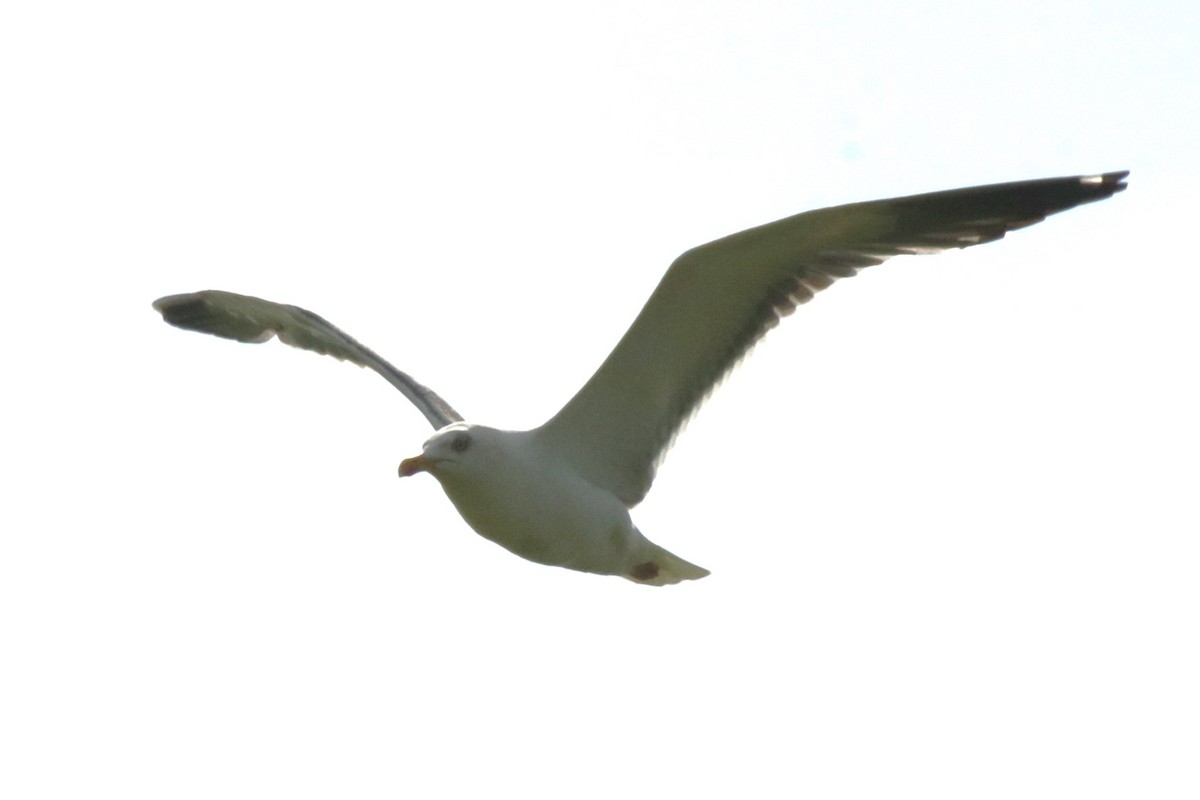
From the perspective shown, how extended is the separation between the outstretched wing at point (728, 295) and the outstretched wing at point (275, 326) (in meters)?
1.19

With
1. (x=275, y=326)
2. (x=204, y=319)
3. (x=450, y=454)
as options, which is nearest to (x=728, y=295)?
(x=450, y=454)

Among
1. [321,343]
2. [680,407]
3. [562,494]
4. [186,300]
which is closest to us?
[562,494]

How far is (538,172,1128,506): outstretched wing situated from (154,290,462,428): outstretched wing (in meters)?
1.19

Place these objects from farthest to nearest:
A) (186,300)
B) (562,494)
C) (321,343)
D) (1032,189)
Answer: (186,300) < (321,343) < (562,494) < (1032,189)

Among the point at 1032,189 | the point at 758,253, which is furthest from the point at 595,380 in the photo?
the point at 1032,189

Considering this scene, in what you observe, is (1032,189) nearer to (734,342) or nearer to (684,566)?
(734,342)

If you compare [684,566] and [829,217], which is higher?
[829,217]

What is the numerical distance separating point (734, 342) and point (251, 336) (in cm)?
427

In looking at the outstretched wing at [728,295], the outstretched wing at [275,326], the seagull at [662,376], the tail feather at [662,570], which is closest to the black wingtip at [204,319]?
the outstretched wing at [275,326]

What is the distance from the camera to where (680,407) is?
8750 millimetres

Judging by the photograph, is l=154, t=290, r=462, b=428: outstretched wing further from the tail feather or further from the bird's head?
the tail feather

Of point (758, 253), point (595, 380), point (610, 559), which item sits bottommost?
point (610, 559)

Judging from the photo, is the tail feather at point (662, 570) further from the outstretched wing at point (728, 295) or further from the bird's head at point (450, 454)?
the bird's head at point (450, 454)

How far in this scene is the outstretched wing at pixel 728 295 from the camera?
7656 mm
